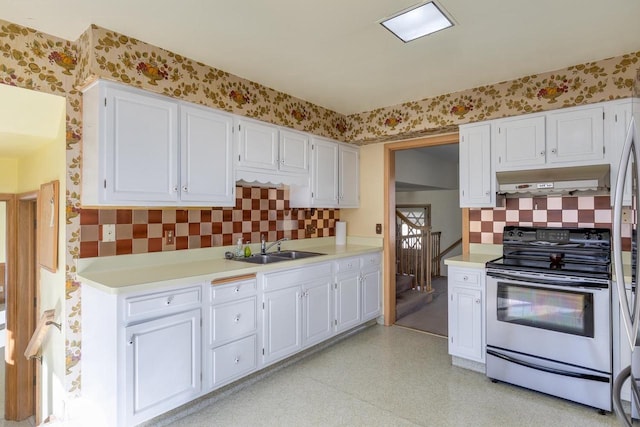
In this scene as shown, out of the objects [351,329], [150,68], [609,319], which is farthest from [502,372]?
[150,68]

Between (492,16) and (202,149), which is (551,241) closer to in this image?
(492,16)

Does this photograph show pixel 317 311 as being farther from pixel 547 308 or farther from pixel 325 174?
pixel 547 308

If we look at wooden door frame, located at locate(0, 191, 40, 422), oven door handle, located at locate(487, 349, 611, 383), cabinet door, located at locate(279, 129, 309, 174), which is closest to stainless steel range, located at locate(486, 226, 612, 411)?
oven door handle, located at locate(487, 349, 611, 383)

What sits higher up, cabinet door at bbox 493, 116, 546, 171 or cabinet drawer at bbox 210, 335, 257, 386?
cabinet door at bbox 493, 116, 546, 171

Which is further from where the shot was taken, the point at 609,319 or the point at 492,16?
the point at 609,319

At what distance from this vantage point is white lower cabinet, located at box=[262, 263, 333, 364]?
2695 millimetres

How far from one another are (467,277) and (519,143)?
1186 millimetres

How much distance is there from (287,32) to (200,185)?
1.20 m

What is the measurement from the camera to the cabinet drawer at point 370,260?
12.2 feet

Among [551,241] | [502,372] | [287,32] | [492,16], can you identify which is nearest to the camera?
[492,16]

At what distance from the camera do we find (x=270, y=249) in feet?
11.5

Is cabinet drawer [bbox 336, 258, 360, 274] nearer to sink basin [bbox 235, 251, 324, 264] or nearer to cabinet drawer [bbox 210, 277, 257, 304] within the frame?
sink basin [bbox 235, 251, 324, 264]

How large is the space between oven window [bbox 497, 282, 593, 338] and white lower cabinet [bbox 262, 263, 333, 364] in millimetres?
1437

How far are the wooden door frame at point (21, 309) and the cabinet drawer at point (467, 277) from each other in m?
3.75
